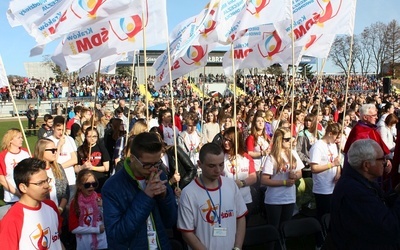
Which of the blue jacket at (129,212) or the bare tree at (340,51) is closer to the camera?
the blue jacket at (129,212)

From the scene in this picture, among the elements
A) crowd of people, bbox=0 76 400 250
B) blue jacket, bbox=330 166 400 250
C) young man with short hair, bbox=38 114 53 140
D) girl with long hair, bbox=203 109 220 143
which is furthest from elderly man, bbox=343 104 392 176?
young man with short hair, bbox=38 114 53 140

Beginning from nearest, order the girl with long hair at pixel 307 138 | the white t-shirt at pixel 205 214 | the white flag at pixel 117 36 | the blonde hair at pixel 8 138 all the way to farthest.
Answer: the white t-shirt at pixel 205 214 < the blonde hair at pixel 8 138 < the white flag at pixel 117 36 < the girl with long hair at pixel 307 138

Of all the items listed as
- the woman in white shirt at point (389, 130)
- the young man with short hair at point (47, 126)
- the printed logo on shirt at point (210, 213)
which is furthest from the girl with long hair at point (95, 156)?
the woman in white shirt at point (389, 130)

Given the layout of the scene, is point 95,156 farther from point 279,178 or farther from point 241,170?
point 279,178

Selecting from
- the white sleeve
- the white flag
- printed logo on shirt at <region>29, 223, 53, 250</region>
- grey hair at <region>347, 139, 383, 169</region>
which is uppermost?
the white flag

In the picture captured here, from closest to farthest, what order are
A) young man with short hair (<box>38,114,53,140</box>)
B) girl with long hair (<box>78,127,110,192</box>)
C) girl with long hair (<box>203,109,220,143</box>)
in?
girl with long hair (<box>78,127,110,192</box>) → young man with short hair (<box>38,114,53,140</box>) → girl with long hair (<box>203,109,220,143</box>)

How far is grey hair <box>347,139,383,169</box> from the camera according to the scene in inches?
130

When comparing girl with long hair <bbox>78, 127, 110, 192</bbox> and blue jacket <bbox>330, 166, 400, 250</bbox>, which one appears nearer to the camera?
blue jacket <bbox>330, 166, 400, 250</bbox>

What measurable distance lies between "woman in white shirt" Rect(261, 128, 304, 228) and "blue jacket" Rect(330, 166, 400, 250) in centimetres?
224

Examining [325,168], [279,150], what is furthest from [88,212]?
[325,168]

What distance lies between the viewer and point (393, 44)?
195ft

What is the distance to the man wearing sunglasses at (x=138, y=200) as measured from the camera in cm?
285

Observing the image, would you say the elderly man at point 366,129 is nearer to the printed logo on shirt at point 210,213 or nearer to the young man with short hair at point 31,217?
the printed logo on shirt at point 210,213

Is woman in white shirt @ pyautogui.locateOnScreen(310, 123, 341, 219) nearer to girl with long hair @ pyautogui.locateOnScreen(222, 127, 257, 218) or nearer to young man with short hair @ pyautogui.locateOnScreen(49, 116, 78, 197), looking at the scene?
girl with long hair @ pyautogui.locateOnScreen(222, 127, 257, 218)
